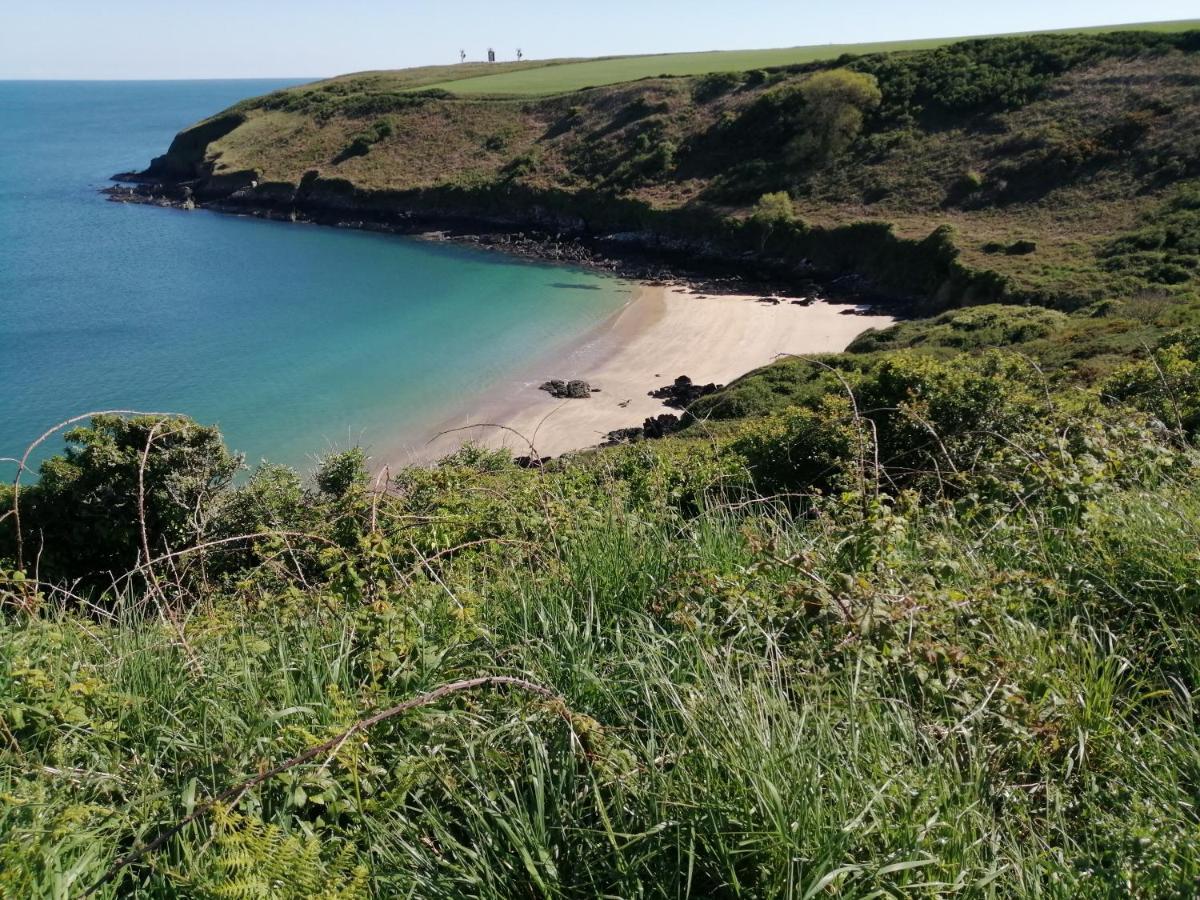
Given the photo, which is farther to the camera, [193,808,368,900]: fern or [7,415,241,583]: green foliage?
[7,415,241,583]: green foliage

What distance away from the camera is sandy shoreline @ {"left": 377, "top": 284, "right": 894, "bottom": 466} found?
28.8 meters

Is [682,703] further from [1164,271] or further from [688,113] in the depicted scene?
[688,113]

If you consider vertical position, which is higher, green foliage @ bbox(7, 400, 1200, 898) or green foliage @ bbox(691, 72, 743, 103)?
green foliage @ bbox(691, 72, 743, 103)

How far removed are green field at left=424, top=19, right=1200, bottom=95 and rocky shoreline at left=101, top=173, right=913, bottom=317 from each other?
23.3m

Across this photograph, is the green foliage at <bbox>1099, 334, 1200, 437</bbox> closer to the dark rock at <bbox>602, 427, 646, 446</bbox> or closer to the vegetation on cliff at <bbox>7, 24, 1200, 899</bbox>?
the vegetation on cliff at <bbox>7, 24, 1200, 899</bbox>

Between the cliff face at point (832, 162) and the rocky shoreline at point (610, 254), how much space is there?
0.75 m

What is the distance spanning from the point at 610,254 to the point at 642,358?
19.9 m

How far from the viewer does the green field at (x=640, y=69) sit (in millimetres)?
73250

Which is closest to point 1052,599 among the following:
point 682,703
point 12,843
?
point 682,703

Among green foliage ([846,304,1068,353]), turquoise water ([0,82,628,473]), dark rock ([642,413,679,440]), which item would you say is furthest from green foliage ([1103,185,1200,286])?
turquoise water ([0,82,628,473])

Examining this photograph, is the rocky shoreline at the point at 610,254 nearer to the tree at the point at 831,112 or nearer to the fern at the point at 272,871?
the tree at the point at 831,112

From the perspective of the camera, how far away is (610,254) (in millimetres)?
54156

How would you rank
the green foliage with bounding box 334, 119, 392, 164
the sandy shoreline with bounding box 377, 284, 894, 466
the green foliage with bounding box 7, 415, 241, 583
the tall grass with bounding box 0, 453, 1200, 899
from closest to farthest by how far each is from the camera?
the tall grass with bounding box 0, 453, 1200, 899, the green foliage with bounding box 7, 415, 241, 583, the sandy shoreline with bounding box 377, 284, 894, 466, the green foliage with bounding box 334, 119, 392, 164

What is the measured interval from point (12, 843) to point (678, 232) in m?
54.3
